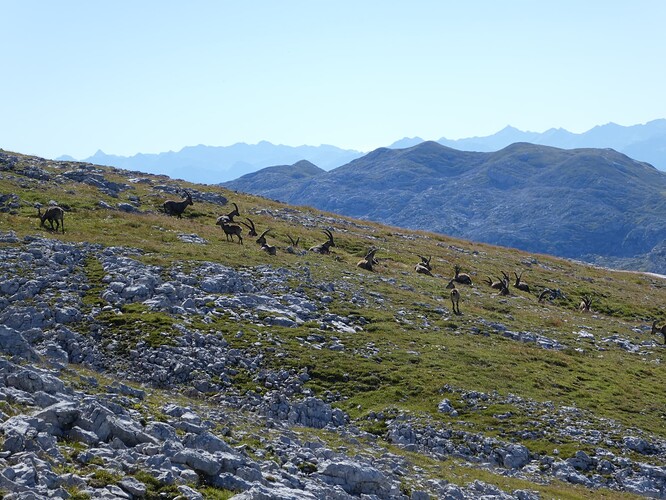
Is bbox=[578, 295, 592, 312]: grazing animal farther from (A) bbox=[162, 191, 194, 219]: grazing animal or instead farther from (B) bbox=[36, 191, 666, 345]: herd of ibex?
(A) bbox=[162, 191, 194, 219]: grazing animal

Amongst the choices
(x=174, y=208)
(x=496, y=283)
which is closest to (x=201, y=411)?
(x=174, y=208)

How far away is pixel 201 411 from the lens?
20594 mm

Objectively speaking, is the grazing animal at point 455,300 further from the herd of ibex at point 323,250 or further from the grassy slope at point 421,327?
the grassy slope at point 421,327

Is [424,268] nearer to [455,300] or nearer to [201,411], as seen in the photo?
[455,300]

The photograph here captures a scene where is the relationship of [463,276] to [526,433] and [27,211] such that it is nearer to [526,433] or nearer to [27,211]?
[526,433]

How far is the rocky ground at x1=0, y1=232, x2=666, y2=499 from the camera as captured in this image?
1391cm

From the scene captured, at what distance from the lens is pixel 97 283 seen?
1291 inches

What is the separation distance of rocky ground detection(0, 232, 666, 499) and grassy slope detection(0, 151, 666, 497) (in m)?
0.88

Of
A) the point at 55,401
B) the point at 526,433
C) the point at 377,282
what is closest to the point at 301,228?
the point at 377,282

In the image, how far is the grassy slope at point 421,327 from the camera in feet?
90.4

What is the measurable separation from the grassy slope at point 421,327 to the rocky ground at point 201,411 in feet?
2.88

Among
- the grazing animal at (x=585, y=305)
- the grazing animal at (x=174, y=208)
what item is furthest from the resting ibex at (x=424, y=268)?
the grazing animal at (x=174, y=208)

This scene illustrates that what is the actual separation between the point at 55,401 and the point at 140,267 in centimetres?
2035

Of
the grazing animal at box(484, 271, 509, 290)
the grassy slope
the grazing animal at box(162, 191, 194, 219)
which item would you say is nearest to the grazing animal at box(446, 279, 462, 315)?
the grassy slope
